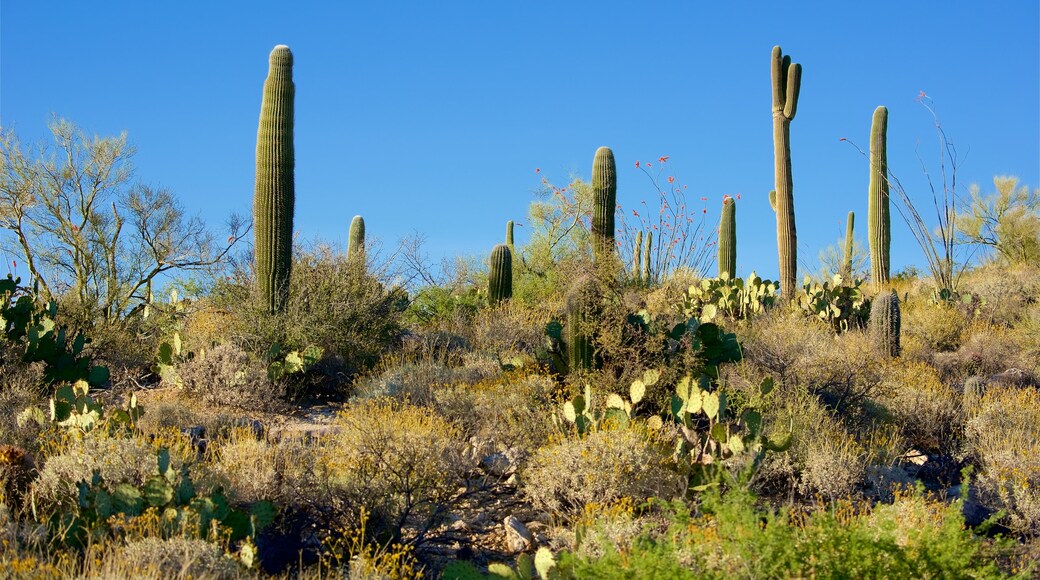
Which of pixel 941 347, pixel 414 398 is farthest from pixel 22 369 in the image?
pixel 941 347

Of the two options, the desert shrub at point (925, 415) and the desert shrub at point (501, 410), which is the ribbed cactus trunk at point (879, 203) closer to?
the desert shrub at point (925, 415)

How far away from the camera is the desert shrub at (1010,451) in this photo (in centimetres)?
766

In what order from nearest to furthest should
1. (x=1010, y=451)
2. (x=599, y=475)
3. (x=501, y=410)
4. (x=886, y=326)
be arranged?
(x=599, y=475) → (x=1010, y=451) → (x=501, y=410) → (x=886, y=326)

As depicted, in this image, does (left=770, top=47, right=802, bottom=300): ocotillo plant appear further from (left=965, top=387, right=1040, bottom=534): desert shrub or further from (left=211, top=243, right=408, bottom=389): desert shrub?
(left=211, top=243, right=408, bottom=389): desert shrub

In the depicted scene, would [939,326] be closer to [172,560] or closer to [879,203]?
[879,203]

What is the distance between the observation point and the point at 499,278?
16344 mm

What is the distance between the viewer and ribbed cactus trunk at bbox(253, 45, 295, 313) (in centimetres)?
1227

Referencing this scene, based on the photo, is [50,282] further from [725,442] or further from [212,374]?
[725,442]

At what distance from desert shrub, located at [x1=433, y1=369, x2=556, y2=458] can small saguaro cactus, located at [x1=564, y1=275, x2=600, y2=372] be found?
15.3 inches

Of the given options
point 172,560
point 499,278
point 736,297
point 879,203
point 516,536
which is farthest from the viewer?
point 879,203

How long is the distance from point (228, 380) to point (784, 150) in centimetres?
1183

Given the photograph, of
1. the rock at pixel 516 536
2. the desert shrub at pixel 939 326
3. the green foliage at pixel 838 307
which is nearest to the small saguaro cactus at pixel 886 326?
the green foliage at pixel 838 307

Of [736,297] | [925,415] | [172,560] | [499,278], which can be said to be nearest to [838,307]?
[736,297]

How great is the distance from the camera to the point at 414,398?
10.3 meters
